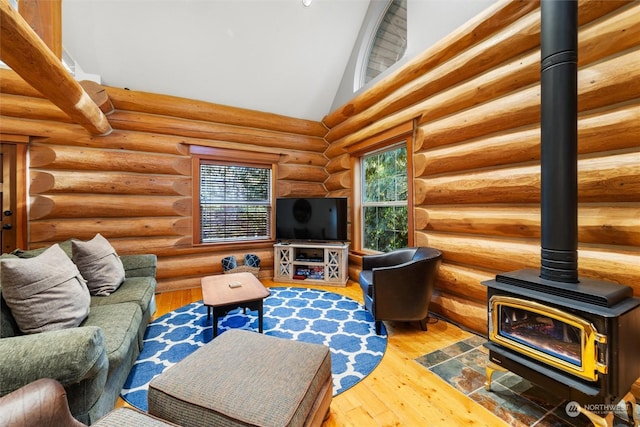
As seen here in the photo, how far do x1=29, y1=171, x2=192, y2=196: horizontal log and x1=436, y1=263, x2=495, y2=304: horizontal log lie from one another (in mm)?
3702

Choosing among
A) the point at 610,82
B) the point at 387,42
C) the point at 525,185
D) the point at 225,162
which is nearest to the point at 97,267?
the point at 225,162

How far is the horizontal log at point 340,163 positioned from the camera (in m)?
4.58

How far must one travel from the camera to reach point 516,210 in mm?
2301

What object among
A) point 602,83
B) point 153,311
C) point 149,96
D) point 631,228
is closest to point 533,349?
point 631,228

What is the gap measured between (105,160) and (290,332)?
3.36 meters

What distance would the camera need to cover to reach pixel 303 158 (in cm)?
494

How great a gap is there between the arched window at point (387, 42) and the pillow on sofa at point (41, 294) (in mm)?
4342

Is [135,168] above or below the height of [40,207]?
above

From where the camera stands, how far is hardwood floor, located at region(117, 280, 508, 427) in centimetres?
158

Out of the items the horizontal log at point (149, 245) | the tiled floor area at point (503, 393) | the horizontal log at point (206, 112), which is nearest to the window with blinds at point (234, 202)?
the horizontal log at point (149, 245)

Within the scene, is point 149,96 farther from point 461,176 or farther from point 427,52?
point 461,176

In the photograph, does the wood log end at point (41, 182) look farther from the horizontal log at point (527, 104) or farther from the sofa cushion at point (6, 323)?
the horizontal log at point (527, 104)

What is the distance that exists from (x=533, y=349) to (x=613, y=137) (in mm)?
1487

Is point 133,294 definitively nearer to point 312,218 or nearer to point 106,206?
point 106,206
